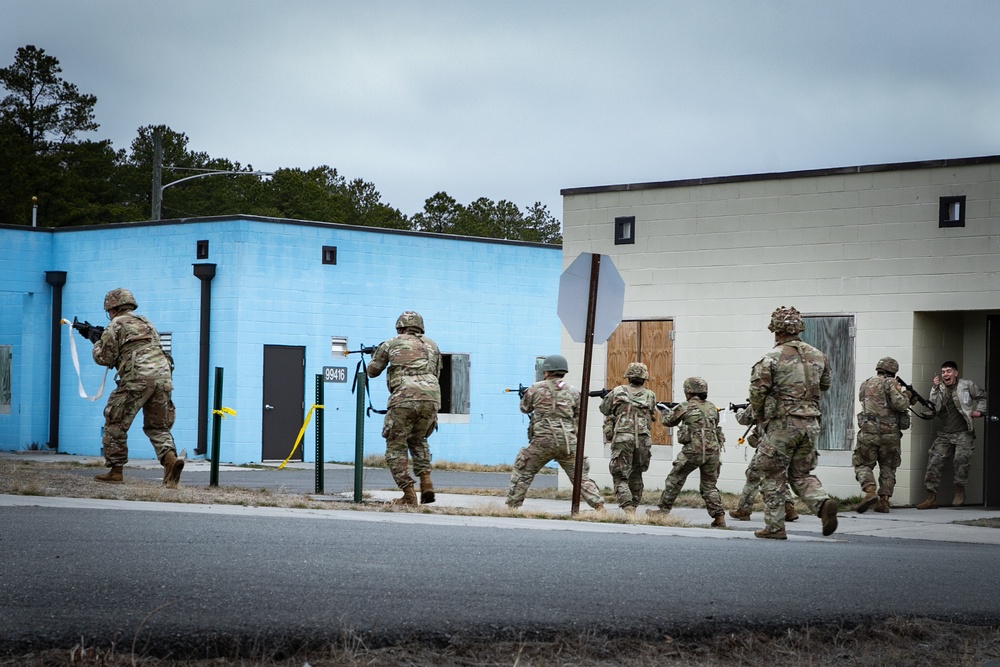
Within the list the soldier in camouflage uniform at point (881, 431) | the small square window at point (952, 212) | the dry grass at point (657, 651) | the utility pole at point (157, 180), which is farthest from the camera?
the utility pole at point (157, 180)

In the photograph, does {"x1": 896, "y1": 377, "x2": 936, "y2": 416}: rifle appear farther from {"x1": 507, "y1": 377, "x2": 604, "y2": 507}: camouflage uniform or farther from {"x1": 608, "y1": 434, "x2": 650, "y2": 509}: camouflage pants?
{"x1": 507, "y1": 377, "x2": 604, "y2": 507}: camouflage uniform

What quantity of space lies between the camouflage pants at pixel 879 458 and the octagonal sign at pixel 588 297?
189 inches

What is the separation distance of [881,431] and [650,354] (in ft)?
13.8

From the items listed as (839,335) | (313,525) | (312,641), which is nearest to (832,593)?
(312,641)

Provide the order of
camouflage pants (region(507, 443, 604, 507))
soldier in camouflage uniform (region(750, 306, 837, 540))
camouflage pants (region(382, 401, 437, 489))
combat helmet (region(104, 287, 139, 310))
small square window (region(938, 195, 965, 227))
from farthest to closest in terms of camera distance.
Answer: small square window (region(938, 195, 965, 227)) < combat helmet (region(104, 287, 139, 310)) < camouflage pants (region(382, 401, 437, 489)) < camouflage pants (region(507, 443, 604, 507)) < soldier in camouflage uniform (region(750, 306, 837, 540))

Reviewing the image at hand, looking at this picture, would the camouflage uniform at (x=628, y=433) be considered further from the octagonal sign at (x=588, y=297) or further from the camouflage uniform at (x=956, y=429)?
the camouflage uniform at (x=956, y=429)

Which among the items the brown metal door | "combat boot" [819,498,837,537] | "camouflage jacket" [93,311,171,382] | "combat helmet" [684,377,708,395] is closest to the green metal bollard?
"camouflage jacket" [93,311,171,382]

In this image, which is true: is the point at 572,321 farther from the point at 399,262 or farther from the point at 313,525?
the point at 399,262

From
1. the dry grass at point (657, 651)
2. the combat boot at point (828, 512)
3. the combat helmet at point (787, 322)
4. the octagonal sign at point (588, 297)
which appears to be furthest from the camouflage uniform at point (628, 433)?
the dry grass at point (657, 651)

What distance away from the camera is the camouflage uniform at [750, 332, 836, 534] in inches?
491

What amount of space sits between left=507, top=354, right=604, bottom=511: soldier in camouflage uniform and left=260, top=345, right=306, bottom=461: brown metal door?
484 inches

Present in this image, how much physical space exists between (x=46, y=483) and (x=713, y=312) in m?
9.77

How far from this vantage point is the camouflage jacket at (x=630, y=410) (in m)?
15.1

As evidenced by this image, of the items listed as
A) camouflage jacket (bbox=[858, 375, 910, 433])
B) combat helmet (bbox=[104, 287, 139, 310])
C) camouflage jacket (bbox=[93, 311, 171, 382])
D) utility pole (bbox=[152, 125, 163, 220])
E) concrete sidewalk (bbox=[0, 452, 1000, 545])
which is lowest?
concrete sidewalk (bbox=[0, 452, 1000, 545])
